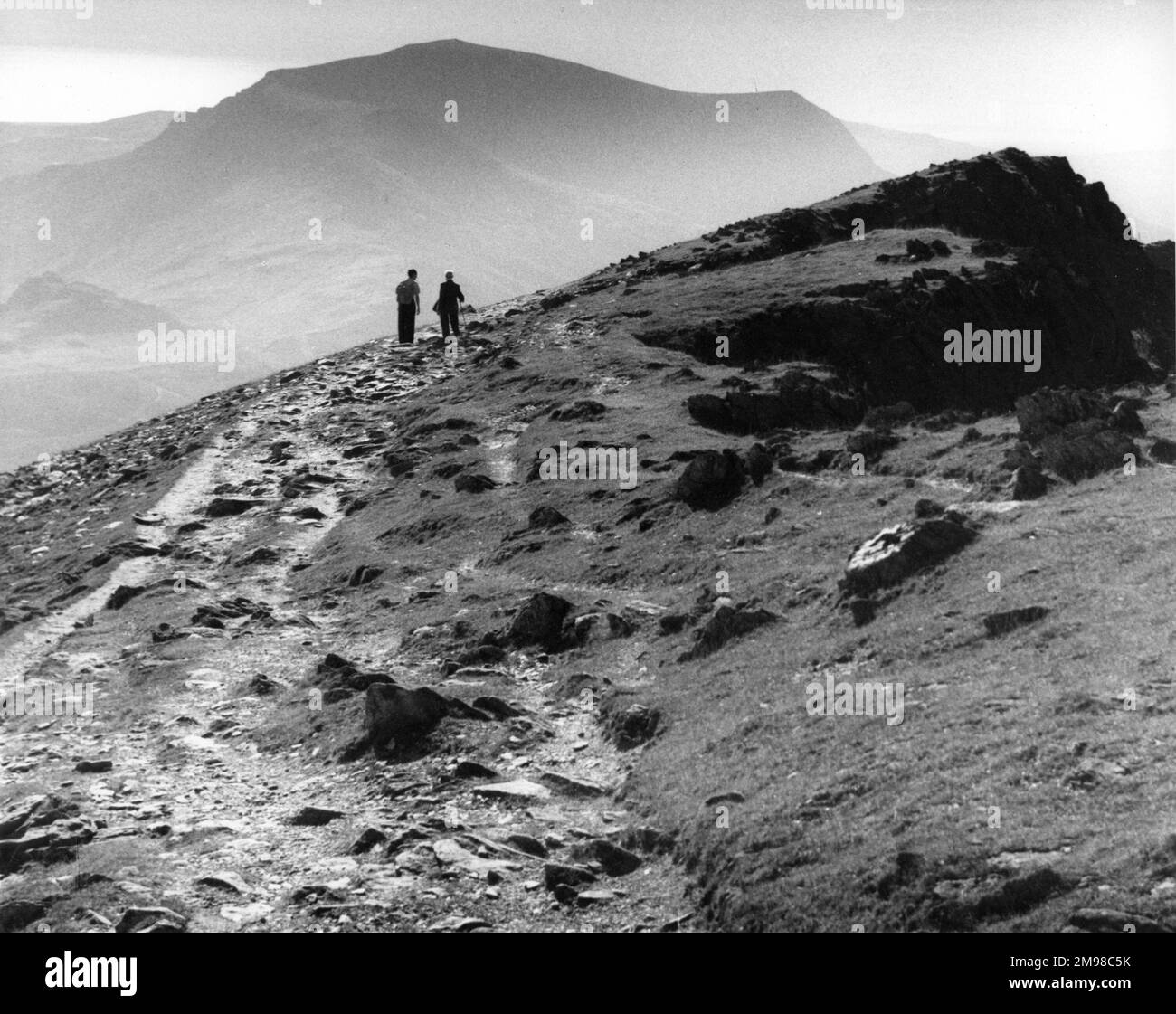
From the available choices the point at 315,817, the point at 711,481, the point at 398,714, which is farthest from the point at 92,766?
the point at 711,481

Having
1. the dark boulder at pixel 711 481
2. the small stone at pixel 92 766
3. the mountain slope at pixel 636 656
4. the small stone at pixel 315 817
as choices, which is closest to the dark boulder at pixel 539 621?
the mountain slope at pixel 636 656

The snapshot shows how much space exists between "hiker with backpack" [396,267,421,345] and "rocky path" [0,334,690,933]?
26.4 metres

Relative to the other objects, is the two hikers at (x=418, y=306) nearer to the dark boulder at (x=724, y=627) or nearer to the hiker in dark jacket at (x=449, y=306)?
the hiker in dark jacket at (x=449, y=306)

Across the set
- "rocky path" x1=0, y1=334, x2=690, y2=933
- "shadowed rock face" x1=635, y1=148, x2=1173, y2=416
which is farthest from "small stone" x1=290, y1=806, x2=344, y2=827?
"shadowed rock face" x1=635, y1=148, x2=1173, y2=416

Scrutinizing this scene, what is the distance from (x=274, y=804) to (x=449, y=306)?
142 ft

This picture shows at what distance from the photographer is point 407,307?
62062 millimetres

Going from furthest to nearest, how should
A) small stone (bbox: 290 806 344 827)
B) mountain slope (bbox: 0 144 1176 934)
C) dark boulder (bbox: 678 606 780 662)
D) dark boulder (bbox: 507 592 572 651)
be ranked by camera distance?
dark boulder (bbox: 507 592 572 651) → dark boulder (bbox: 678 606 780 662) → small stone (bbox: 290 806 344 827) → mountain slope (bbox: 0 144 1176 934)

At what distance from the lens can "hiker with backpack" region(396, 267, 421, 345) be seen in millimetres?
59531

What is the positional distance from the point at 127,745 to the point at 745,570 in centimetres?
1247

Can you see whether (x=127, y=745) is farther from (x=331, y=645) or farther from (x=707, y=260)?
(x=707, y=260)

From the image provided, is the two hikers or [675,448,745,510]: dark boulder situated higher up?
the two hikers

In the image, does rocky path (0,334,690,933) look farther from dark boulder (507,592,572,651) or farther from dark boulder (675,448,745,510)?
dark boulder (675,448,745,510)

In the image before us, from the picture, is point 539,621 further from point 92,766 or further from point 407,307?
point 407,307

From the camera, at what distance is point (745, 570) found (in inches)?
1150
